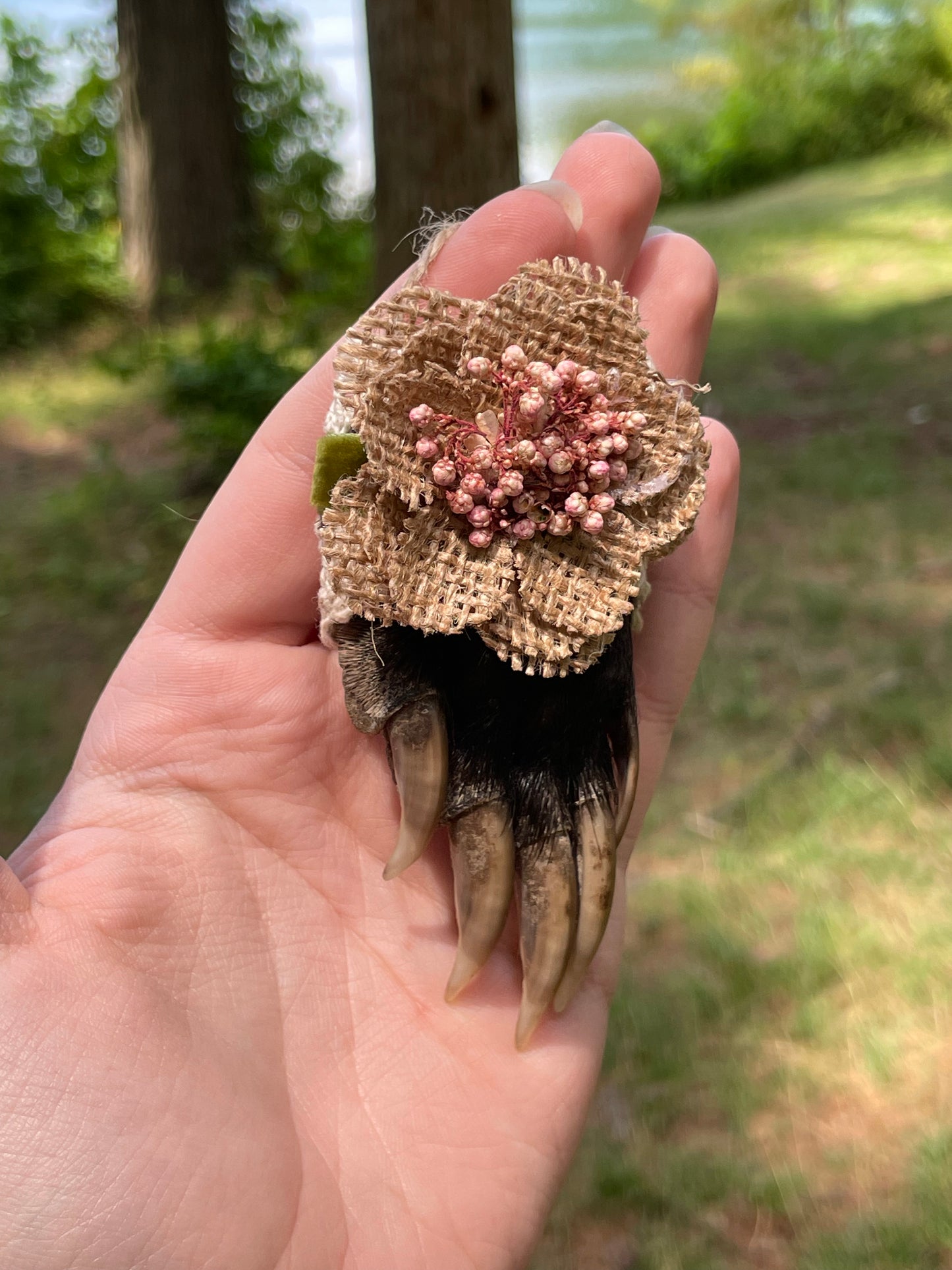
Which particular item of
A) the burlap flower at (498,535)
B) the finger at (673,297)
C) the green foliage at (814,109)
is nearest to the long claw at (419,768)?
the burlap flower at (498,535)

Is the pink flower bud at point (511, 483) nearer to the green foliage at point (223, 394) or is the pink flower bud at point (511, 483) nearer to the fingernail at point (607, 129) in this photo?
the fingernail at point (607, 129)

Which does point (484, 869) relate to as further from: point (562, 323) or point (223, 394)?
point (223, 394)

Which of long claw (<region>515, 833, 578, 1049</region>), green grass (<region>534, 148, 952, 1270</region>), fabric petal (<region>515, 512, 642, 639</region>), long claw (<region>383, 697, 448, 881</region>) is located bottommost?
green grass (<region>534, 148, 952, 1270</region>)

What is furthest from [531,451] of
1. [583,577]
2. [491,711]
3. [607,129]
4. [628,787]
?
[607,129]

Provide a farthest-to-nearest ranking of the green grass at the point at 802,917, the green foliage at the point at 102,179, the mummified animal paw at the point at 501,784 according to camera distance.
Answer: the green foliage at the point at 102,179 < the green grass at the point at 802,917 < the mummified animal paw at the point at 501,784

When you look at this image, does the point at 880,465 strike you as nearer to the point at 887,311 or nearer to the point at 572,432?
the point at 887,311

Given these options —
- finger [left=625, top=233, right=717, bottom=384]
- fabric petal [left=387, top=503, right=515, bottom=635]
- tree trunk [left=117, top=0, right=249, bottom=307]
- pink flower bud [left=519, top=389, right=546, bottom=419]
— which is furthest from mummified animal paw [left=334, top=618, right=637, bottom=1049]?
tree trunk [left=117, top=0, right=249, bottom=307]

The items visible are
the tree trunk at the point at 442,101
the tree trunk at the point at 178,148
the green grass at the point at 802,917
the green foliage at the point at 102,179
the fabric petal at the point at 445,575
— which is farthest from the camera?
the green foliage at the point at 102,179

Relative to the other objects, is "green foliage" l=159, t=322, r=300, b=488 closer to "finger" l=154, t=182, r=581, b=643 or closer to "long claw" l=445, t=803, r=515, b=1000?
"finger" l=154, t=182, r=581, b=643
